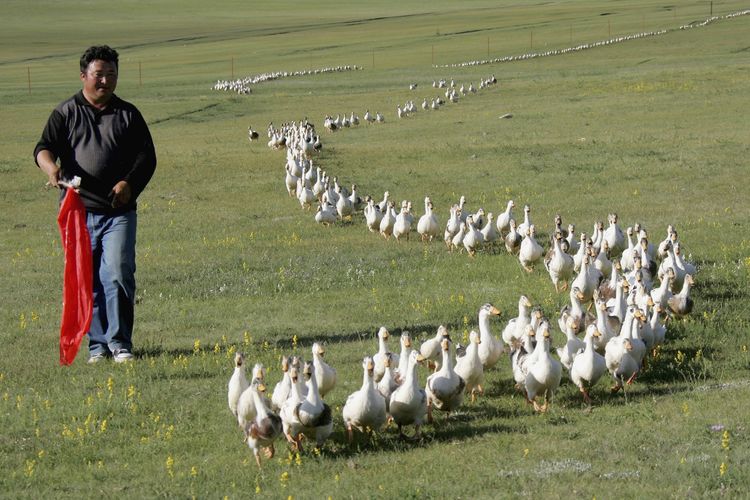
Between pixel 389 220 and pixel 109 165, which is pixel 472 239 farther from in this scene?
pixel 109 165

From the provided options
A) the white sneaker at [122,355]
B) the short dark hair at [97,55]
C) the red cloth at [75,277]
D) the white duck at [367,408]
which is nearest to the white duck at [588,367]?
the white duck at [367,408]

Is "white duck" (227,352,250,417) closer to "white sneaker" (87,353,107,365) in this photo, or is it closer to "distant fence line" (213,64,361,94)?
"white sneaker" (87,353,107,365)

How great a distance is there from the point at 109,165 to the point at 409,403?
5.85 metres

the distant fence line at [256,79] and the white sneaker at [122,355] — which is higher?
the distant fence line at [256,79]

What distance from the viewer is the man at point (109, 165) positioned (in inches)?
Result: 581

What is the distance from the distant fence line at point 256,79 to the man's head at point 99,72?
184ft

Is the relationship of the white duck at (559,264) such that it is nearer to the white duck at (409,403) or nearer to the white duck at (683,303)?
the white duck at (683,303)

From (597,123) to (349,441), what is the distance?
115ft

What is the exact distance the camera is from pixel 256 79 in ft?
265

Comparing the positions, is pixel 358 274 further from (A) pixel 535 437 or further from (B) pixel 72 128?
(A) pixel 535 437

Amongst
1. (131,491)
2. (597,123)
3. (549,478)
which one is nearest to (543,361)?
(549,478)

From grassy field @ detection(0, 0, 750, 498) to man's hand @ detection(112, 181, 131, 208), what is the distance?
2084 millimetres

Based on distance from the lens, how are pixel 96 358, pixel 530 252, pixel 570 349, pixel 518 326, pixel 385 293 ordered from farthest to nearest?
pixel 530 252, pixel 385 293, pixel 96 358, pixel 518 326, pixel 570 349

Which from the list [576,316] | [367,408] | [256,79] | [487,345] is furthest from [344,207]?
[256,79]
